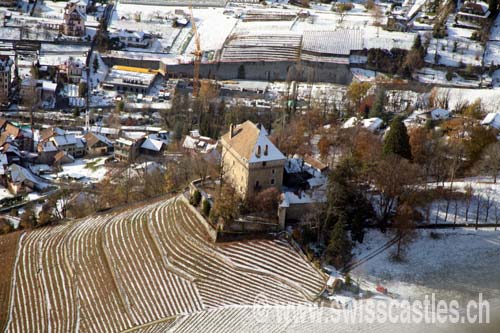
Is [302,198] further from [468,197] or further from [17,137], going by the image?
[17,137]

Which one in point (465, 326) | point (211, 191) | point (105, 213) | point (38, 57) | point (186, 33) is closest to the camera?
Answer: point (465, 326)

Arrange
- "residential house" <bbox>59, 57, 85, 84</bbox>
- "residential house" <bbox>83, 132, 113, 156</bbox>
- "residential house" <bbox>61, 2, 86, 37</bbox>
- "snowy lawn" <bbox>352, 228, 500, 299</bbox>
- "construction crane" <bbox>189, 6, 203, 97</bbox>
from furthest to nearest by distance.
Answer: "residential house" <bbox>61, 2, 86, 37</bbox> → "residential house" <bbox>59, 57, 85, 84</bbox> → "construction crane" <bbox>189, 6, 203, 97</bbox> → "residential house" <bbox>83, 132, 113, 156</bbox> → "snowy lawn" <bbox>352, 228, 500, 299</bbox>

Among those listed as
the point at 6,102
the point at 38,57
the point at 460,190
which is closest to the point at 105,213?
the point at 460,190

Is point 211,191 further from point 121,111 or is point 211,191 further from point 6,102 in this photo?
point 6,102

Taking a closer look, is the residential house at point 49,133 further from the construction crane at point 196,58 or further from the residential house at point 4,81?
the construction crane at point 196,58

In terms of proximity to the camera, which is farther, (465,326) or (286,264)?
(286,264)

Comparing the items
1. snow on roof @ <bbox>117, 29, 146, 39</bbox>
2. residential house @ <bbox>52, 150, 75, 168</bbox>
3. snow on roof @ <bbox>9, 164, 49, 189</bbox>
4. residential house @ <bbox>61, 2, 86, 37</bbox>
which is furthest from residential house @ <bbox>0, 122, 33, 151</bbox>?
snow on roof @ <bbox>117, 29, 146, 39</bbox>

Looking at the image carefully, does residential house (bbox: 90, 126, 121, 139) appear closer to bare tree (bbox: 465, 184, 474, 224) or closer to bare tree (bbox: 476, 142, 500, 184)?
bare tree (bbox: 476, 142, 500, 184)
